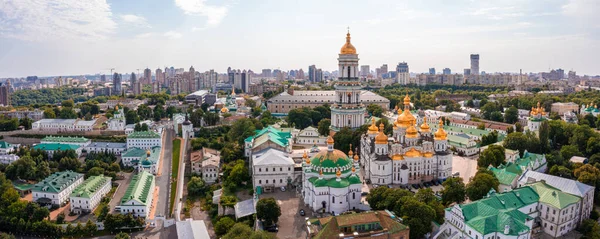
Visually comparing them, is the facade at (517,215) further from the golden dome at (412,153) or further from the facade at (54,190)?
the facade at (54,190)

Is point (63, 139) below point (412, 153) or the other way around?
below

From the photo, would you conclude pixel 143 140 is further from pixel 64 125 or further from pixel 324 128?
pixel 324 128

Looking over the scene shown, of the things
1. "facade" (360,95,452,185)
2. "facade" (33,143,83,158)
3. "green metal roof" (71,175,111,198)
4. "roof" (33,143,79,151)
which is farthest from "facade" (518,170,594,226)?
"roof" (33,143,79,151)

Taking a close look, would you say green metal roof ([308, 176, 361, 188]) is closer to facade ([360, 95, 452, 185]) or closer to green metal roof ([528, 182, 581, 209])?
facade ([360, 95, 452, 185])

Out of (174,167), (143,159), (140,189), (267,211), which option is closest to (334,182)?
(267,211)

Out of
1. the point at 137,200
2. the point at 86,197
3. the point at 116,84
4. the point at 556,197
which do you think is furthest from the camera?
the point at 116,84

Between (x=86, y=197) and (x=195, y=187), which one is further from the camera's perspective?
(x=195, y=187)
